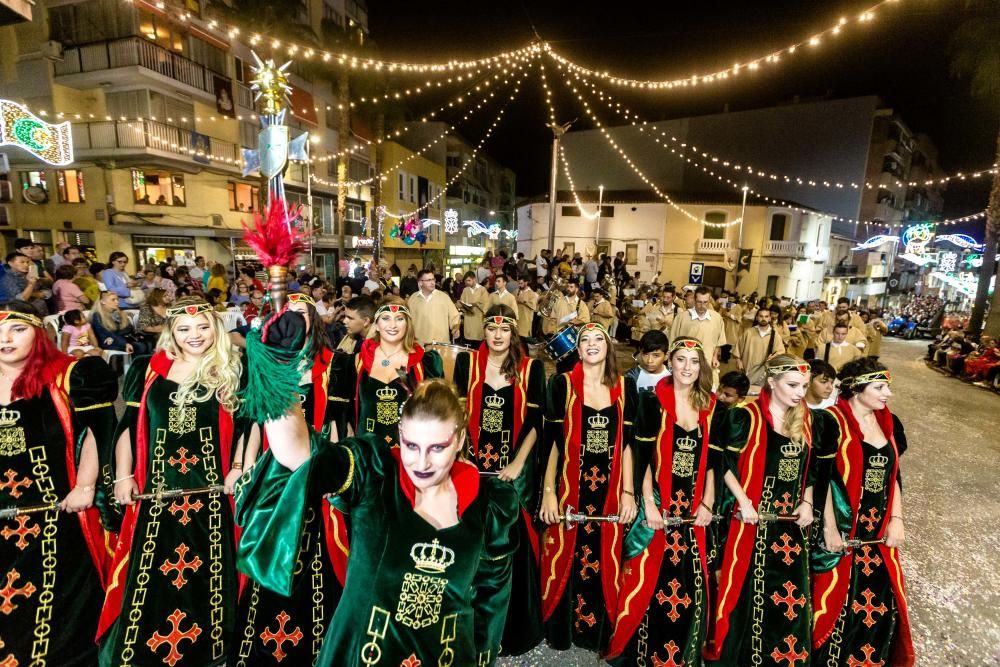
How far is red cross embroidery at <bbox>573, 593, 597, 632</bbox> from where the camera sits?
10.9 feet

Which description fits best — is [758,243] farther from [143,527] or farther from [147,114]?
[143,527]

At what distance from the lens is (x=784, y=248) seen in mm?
32062

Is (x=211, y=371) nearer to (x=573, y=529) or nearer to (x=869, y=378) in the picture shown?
(x=573, y=529)

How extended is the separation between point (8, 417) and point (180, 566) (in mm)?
1282

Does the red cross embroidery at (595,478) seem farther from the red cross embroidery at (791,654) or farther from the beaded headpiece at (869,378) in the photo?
the beaded headpiece at (869,378)

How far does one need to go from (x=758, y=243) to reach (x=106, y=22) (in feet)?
118

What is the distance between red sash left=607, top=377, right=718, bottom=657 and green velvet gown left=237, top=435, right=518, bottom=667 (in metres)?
1.52

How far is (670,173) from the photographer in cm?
3700

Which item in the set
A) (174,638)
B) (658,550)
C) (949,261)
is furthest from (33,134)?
(949,261)

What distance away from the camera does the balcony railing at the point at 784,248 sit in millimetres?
31875

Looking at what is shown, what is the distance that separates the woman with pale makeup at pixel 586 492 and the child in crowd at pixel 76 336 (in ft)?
23.7

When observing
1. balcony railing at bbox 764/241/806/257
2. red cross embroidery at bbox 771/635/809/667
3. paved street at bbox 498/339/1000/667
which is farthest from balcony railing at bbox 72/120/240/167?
balcony railing at bbox 764/241/806/257

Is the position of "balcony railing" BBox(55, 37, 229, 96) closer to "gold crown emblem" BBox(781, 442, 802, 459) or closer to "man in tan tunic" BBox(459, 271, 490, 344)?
"man in tan tunic" BBox(459, 271, 490, 344)

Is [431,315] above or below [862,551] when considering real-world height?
above
